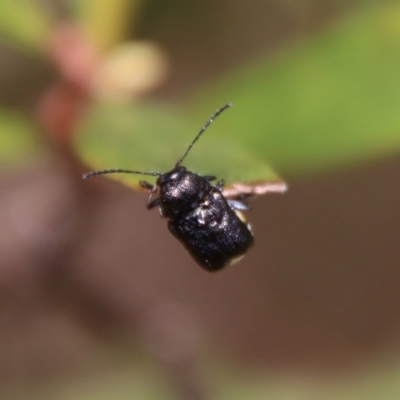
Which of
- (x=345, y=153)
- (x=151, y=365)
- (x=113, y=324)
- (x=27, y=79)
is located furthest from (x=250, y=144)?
(x=27, y=79)

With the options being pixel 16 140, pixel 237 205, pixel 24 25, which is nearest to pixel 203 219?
pixel 237 205

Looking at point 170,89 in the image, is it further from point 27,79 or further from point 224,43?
point 27,79

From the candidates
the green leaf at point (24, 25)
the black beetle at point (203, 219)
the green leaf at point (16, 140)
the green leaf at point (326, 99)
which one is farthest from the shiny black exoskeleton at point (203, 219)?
the green leaf at point (24, 25)

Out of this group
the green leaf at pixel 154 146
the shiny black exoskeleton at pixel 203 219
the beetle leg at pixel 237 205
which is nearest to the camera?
the green leaf at pixel 154 146

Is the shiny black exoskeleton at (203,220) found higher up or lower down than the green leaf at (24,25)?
lower down

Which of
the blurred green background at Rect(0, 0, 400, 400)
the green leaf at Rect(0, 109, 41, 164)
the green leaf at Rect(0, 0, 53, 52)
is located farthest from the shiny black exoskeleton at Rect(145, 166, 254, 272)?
the green leaf at Rect(0, 0, 53, 52)

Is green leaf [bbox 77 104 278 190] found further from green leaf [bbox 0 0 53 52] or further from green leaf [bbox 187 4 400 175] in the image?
green leaf [bbox 0 0 53 52]

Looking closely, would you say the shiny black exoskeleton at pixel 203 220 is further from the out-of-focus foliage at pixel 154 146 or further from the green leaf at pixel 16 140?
the green leaf at pixel 16 140
